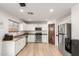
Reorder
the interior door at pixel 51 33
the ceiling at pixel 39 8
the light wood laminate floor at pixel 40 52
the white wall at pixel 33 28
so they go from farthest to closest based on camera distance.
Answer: the white wall at pixel 33 28 → the interior door at pixel 51 33 → the light wood laminate floor at pixel 40 52 → the ceiling at pixel 39 8

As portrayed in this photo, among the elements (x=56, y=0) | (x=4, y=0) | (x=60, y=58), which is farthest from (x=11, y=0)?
(x=60, y=58)

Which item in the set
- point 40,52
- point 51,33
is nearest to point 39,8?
point 40,52

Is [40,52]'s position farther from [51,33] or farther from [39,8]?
[51,33]

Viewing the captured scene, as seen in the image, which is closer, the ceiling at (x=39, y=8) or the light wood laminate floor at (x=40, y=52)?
the ceiling at (x=39, y=8)

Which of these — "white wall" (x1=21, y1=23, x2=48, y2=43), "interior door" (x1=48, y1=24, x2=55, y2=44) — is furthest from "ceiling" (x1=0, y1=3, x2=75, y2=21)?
"white wall" (x1=21, y1=23, x2=48, y2=43)

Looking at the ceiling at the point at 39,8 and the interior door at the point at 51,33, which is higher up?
the ceiling at the point at 39,8

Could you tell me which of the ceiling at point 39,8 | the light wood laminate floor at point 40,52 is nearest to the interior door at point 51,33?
the light wood laminate floor at point 40,52

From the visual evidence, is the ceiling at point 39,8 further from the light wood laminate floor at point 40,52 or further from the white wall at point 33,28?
the white wall at point 33,28

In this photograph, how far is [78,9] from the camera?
3.12 metres

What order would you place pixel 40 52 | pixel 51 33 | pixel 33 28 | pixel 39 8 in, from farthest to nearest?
pixel 33 28, pixel 51 33, pixel 40 52, pixel 39 8

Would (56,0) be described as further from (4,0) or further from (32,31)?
(32,31)

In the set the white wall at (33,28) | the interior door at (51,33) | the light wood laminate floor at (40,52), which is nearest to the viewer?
the light wood laminate floor at (40,52)

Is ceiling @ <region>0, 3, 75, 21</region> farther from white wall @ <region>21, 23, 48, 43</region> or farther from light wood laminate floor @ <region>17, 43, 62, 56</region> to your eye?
white wall @ <region>21, 23, 48, 43</region>

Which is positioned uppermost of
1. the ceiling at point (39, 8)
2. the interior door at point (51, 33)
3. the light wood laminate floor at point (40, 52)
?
the ceiling at point (39, 8)
